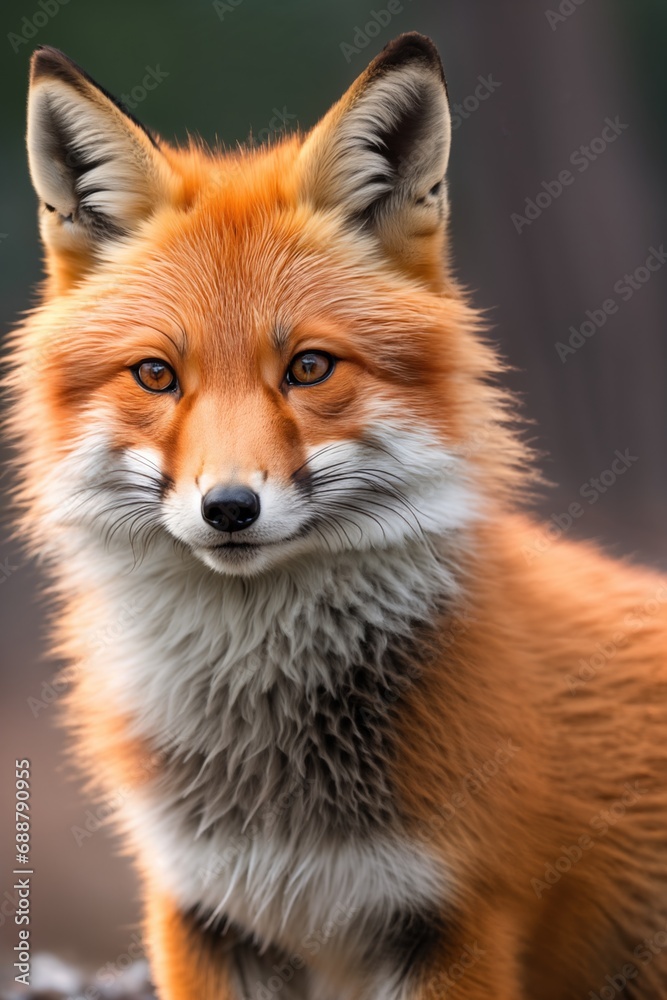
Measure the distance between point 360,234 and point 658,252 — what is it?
1.73 m

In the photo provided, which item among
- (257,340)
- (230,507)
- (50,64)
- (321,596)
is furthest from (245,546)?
(50,64)

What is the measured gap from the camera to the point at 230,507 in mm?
1532

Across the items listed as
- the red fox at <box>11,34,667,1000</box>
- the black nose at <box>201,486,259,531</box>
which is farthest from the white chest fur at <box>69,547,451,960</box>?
the black nose at <box>201,486,259,531</box>

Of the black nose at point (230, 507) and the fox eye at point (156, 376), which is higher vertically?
the fox eye at point (156, 376)

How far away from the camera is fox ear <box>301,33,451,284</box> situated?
176 cm

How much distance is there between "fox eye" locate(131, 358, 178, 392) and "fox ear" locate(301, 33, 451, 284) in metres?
0.49

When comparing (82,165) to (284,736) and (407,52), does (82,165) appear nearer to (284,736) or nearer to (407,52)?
(407,52)

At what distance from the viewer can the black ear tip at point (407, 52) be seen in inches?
68.0

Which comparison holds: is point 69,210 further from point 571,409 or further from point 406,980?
point 571,409

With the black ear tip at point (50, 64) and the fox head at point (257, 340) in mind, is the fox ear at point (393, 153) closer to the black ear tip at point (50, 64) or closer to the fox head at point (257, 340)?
the fox head at point (257, 340)

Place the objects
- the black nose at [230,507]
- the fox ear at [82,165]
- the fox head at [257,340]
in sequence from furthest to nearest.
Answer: the fox ear at [82,165] → the fox head at [257,340] → the black nose at [230,507]

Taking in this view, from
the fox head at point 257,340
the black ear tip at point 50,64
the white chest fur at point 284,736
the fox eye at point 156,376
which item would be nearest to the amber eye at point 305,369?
the fox head at point 257,340

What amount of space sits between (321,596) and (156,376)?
523 mm

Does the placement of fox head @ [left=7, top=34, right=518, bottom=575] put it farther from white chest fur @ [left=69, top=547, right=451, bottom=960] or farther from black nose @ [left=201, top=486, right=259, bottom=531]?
white chest fur @ [left=69, top=547, right=451, bottom=960]
